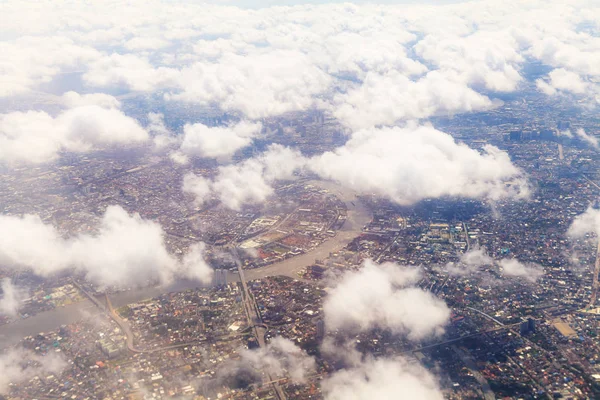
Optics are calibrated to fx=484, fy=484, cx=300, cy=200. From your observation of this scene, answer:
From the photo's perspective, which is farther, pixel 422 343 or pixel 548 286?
pixel 548 286

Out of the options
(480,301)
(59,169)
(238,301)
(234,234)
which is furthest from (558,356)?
(59,169)

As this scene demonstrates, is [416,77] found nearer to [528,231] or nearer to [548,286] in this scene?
[528,231]

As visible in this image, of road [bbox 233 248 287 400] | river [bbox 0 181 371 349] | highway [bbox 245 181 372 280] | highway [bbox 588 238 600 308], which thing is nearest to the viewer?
road [bbox 233 248 287 400]

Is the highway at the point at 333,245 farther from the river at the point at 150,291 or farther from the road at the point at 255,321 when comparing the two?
the road at the point at 255,321

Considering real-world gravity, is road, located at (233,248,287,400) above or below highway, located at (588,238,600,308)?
above

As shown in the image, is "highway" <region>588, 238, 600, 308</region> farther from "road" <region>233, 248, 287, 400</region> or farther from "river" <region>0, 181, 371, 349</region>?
"road" <region>233, 248, 287, 400</region>

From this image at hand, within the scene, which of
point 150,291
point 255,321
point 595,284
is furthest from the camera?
point 150,291

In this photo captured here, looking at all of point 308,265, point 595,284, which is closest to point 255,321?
point 308,265

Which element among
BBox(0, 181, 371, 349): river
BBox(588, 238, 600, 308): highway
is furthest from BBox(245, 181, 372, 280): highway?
BBox(588, 238, 600, 308): highway

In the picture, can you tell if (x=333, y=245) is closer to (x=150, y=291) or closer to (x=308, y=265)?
(x=308, y=265)

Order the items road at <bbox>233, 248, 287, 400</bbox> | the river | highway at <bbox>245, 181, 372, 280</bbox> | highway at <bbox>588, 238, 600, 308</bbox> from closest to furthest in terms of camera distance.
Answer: road at <bbox>233, 248, 287, 400</bbox>
highway at <bbox>588, 238, 600, 308</bbox>
the river
highway at <bbox>245, 181, 372, 280</bbox>

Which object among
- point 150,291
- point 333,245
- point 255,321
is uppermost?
point 255,321
